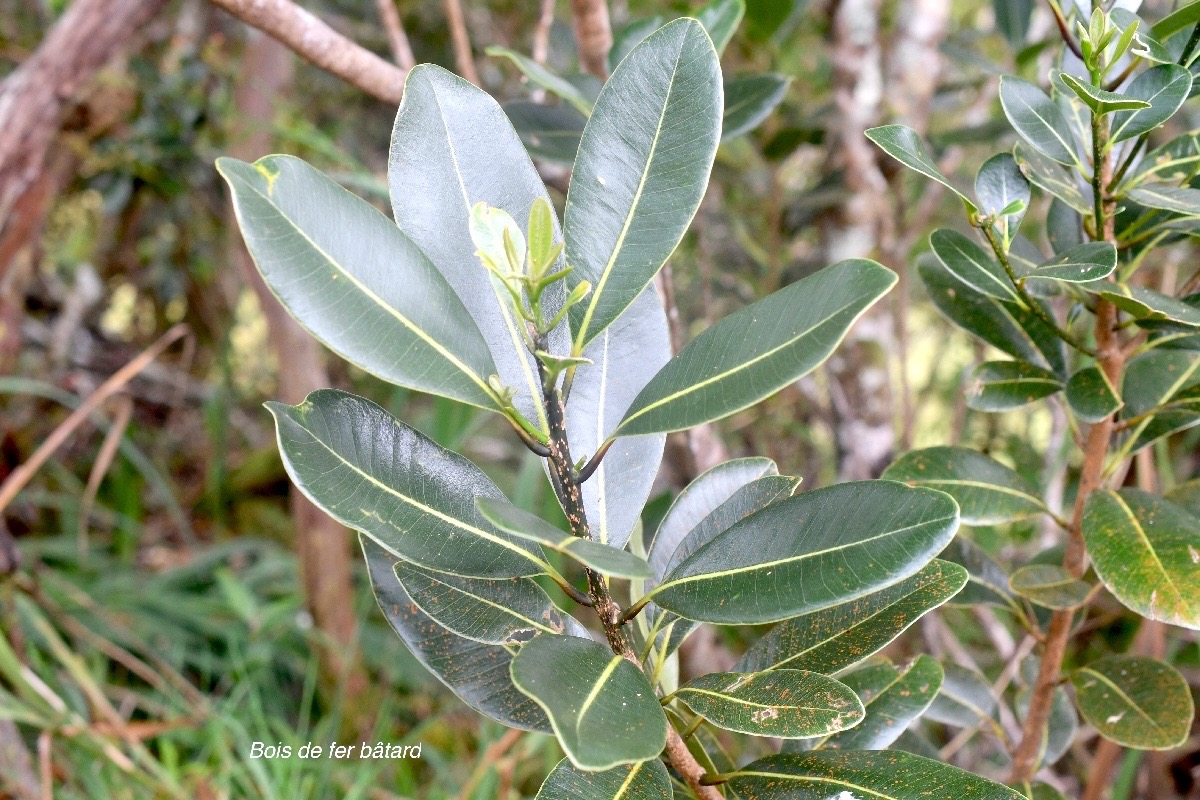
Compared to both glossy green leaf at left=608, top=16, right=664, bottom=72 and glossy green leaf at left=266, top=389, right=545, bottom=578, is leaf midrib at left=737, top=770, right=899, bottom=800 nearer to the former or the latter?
glossy green leaf at left=266, top=389, right=545, bottom=578

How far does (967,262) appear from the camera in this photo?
1.66ft

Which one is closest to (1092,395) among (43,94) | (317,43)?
(317,43)

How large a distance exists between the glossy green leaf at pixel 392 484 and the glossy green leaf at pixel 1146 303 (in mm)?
322

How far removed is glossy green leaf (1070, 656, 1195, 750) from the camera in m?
0.55

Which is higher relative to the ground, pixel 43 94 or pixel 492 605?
pixel 43 94

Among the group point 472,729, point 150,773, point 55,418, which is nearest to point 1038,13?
point 472,729

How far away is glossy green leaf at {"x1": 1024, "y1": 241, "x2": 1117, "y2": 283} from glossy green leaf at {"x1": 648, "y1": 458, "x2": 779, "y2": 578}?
0.58 feet

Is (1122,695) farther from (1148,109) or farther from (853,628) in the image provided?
(1148,109)

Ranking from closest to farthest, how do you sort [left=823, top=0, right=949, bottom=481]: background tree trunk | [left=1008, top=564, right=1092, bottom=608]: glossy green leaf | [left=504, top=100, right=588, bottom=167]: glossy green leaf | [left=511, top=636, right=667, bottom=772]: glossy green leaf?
[left=511, top=636, right=667, bottom=772]: glossy green leaf < [left=1008, top=564, right=1092, bottom=608]: glossy green leaf < [left=504, top=100, right=588, bottom=167]: glossy green leaf < [left=823, top=0, right=949, bottom=481]: background tree trunk

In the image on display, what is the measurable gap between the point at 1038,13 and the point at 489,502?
1.44 meters

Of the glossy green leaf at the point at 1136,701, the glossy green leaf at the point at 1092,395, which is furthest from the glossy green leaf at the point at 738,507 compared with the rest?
the glossy green leaf at the point at 1136,701

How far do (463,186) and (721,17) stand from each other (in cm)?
42

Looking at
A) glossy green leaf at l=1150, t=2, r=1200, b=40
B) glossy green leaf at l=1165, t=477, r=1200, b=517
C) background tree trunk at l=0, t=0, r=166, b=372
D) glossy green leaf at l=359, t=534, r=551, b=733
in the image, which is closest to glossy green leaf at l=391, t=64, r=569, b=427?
glossy green leaf at l=359, t=534, r=551, b=733

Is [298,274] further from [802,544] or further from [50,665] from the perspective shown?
[50,665]
